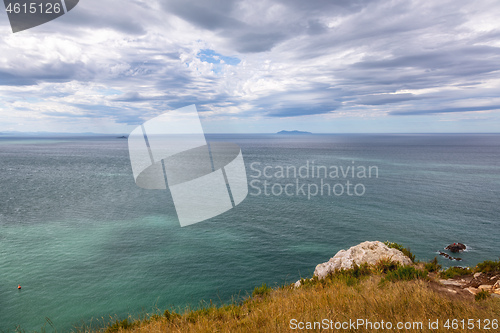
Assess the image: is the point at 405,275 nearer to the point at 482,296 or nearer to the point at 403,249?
the point at 482,296

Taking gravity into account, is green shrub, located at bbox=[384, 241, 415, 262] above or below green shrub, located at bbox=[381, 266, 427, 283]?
below

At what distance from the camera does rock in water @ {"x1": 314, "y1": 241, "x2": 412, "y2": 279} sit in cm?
1288

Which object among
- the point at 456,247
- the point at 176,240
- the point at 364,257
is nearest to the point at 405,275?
the point at 364,257

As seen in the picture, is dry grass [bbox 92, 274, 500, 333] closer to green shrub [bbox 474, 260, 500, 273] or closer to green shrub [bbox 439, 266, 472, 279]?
green shrub [bbox 439, 266, 472, 279]

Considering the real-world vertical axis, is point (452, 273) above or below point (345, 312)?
below

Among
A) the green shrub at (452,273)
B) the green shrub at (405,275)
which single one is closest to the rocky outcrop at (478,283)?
the green shrub at (452,273)

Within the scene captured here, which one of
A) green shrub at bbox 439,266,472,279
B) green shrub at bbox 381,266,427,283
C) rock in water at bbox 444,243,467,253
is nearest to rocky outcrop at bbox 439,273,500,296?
green shrub at bbox 439,266,472,279

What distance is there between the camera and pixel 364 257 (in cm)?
1341

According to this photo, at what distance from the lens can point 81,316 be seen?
57.9ft

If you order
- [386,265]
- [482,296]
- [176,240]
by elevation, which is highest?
[482,296]

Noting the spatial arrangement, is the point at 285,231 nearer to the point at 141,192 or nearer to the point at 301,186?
the point at 301,186

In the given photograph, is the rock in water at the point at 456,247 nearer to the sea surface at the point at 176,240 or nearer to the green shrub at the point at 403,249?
the sea surface at the point at 176,240

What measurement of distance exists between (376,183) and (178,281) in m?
47.5

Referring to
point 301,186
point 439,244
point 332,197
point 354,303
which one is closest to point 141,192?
point 301,186
